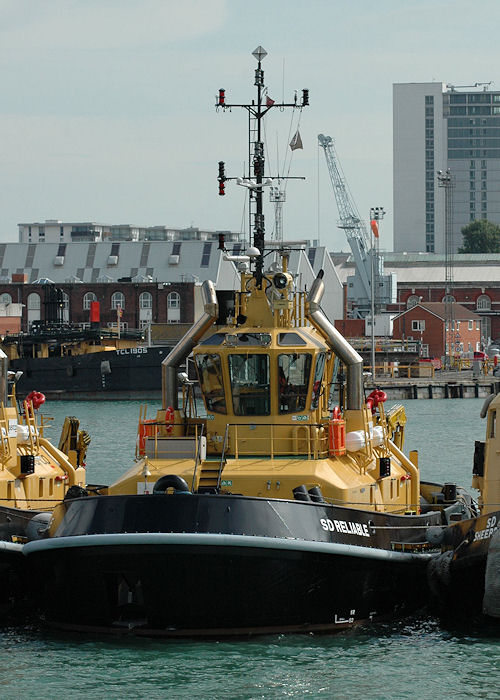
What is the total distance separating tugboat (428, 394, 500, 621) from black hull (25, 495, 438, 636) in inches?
61.7

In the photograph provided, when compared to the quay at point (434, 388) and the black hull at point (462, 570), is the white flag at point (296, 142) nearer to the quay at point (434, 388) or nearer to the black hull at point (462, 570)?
the black hull at point (462, 570)

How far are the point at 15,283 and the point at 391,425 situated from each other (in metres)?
75.4

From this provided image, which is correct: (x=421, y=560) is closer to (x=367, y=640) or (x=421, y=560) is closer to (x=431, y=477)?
(x=367, y=640)

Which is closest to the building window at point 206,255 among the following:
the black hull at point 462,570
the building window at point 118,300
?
the building window at point 118,300

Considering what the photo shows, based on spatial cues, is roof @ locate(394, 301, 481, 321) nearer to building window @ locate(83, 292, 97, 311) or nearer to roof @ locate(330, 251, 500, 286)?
roof @ locate(330, 251, 500, 286)

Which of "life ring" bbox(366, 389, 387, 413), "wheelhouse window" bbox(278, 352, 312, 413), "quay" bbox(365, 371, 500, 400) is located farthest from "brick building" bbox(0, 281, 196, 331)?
"wheelhouse window" bbox(278, 352, 312, 413)

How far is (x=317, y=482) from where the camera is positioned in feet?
65.5

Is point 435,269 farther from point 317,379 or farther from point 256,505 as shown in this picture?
point 256,505

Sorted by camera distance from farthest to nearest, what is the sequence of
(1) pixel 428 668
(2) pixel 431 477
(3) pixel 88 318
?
(3) pixel 88 318
(2) pixel 431 477
(1) pixel 428 668

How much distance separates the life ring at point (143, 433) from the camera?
856 inches

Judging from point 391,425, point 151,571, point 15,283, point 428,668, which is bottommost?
point 428,668

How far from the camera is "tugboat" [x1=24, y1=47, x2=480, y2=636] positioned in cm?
1802

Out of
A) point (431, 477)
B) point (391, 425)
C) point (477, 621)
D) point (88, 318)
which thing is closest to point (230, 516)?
point (477, 621)

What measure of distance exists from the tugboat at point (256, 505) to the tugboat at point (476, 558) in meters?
0.38
